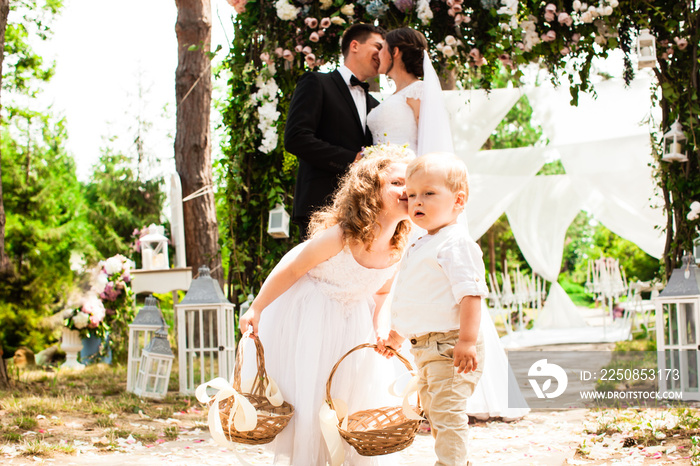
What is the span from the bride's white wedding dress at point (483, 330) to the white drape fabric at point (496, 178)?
3.98 m

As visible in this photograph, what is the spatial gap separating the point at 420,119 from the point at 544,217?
5696mm

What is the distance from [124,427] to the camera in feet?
12.5

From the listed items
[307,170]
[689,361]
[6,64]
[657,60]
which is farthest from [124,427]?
[6,64]

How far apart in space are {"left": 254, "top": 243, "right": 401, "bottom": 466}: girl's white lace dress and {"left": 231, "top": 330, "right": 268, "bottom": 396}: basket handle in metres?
0.11

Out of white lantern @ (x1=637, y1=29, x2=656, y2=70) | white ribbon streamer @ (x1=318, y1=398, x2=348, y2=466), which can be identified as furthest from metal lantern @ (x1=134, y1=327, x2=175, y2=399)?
white lantern @ (x1=637, y1=29, x2=656, y2=70)

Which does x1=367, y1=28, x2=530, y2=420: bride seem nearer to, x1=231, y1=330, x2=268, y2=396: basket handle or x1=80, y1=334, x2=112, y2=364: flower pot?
x1=231, y1=330, x2=268, y2=396: basket handle

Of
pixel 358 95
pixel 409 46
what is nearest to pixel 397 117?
pixel 358 95

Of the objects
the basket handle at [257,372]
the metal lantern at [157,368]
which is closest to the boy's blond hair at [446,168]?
the basket handle at [257,372]

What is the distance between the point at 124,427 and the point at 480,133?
4647 mm

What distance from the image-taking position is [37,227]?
1109cm

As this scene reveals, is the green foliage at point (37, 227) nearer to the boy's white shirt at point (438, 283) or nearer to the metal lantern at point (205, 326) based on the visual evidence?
the metal lantern at point (205, 326)

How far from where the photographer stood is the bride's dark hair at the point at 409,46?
355 cm

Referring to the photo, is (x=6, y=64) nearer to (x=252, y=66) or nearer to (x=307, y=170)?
(x=252, y=66)

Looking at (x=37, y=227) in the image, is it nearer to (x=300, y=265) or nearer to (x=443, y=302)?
(x=300, y=265)
